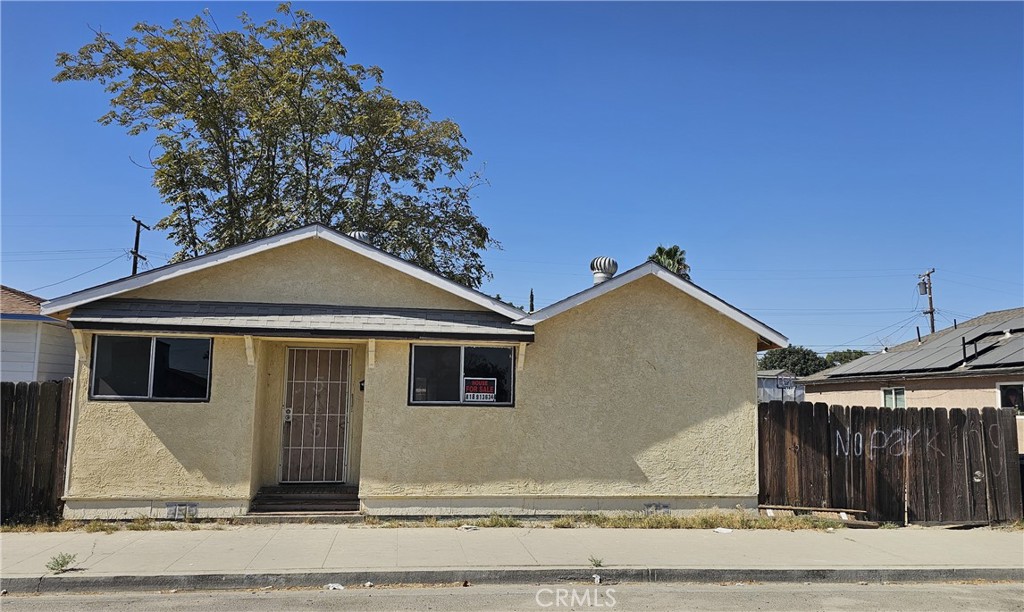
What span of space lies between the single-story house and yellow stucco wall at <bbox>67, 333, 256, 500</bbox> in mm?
15365

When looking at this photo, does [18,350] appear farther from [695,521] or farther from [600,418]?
[695,521]

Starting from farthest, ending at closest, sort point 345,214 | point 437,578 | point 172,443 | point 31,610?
point 345,214 → point 172,443 → point 437,578 → point 31,610

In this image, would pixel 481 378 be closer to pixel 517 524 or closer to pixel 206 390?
pixel 517 524

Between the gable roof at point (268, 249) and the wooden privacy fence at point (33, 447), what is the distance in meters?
1.19

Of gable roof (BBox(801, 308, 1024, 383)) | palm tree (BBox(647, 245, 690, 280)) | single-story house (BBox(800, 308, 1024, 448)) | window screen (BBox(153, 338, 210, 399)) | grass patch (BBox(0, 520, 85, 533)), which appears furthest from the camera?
palm tree (BBox(647, 245, 690, 280))

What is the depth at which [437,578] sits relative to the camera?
7312 millimetres

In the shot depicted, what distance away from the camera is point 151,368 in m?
9.66

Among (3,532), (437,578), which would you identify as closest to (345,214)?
(3,532)

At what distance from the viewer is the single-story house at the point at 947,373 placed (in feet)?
57.3

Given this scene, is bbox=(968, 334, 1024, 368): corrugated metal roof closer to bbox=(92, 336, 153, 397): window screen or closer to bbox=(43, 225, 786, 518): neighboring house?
bbox=(43, 225, 786, 518): neighboring house

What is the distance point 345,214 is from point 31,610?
16001 millimetres

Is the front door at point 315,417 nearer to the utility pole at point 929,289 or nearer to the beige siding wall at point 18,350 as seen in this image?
the beige siding wall at point 18,350

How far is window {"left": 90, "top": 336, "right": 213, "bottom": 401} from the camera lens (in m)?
9.57

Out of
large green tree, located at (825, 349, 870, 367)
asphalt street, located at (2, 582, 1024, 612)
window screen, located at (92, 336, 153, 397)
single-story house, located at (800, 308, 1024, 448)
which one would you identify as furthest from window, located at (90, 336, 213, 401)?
large green tree, located at (825, 349, 870, 367)
